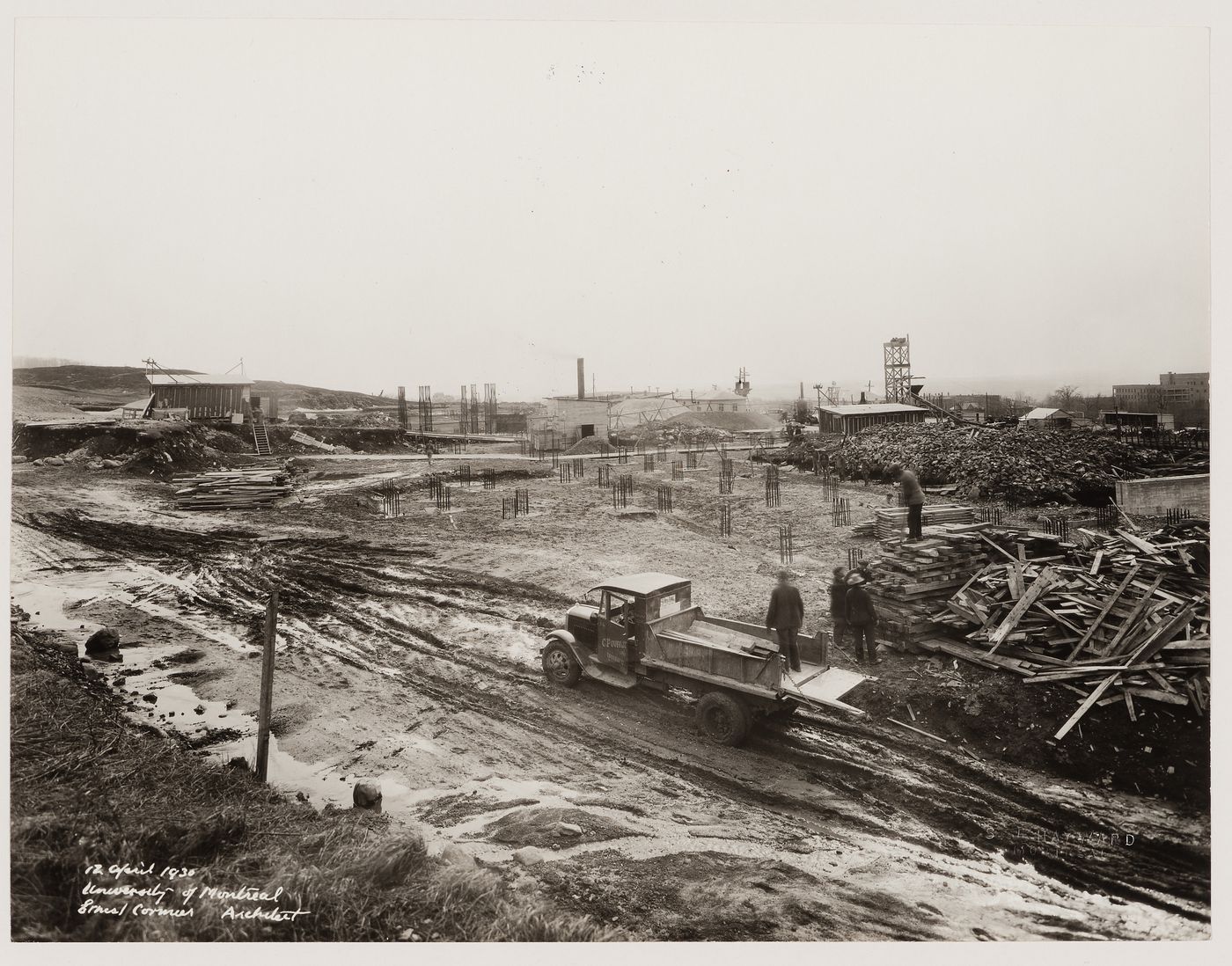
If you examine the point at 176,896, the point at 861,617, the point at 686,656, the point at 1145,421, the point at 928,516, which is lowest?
the point at 176,896

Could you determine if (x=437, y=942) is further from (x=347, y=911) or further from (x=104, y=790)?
(x=104, y=790)

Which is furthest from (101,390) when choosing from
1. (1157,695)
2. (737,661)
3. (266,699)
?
(1157,695)

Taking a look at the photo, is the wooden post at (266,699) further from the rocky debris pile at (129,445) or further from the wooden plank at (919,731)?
the wooden plank at (919,731)

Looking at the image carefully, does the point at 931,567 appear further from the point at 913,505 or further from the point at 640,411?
the point at 640,411

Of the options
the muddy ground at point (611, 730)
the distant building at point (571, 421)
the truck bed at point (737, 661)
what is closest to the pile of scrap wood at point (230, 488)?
the muddy ground at point (611, 730)

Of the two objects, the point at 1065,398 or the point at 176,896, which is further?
the point at 1065,398
